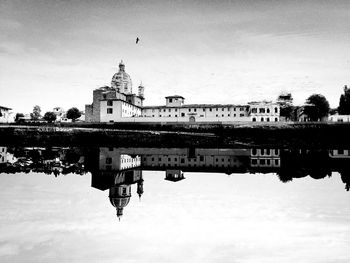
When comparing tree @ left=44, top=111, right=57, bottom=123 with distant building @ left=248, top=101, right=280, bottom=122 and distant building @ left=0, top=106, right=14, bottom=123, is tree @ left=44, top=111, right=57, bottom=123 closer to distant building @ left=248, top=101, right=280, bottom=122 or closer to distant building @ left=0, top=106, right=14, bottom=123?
distant building @ left=0, top=106, right=14, bottom=123

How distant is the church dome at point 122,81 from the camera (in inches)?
3349

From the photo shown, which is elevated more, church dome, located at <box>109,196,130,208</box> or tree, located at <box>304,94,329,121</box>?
tree, located at <box>304,94,329,121</box>

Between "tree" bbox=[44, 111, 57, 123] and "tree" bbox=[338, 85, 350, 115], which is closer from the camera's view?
"tree" bbox=[338, 85, 350, 115]

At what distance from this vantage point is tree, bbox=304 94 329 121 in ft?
217

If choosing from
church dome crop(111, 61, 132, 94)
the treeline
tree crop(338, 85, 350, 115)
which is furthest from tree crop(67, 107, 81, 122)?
tree crop(338, 85, 350, 115)

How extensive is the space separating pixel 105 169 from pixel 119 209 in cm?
602

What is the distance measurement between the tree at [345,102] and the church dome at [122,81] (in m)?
47.3

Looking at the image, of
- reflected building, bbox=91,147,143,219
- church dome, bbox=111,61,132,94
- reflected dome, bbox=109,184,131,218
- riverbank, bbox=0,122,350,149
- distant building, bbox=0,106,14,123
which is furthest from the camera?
church dome, bbox=111,61,132,94

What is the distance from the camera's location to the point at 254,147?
2281cm

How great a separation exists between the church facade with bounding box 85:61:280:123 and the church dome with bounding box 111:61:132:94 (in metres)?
6.41

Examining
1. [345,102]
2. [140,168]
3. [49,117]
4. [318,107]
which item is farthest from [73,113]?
[140,168]

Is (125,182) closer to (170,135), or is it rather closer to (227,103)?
(170,135)

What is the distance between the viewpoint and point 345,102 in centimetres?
5694

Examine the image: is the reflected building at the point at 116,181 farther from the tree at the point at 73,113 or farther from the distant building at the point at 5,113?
the tree at the point at 73,113
